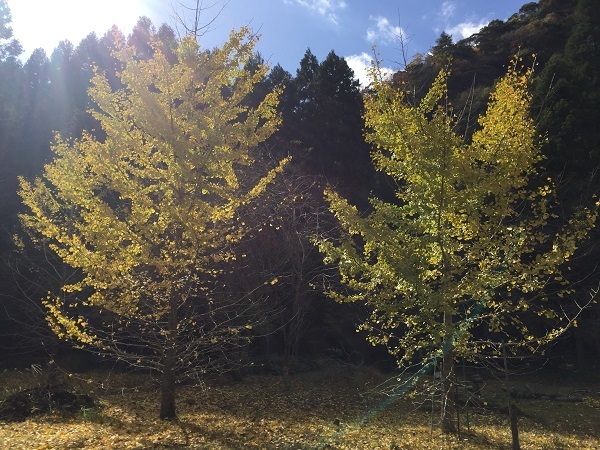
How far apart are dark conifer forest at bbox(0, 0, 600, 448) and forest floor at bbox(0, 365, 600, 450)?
8.2 inches

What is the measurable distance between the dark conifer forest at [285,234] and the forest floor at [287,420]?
8.2 inches

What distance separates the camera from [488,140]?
6.43m

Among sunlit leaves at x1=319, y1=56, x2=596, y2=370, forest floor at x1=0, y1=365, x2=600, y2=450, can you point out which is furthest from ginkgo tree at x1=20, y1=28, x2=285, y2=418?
sunlit leaves at x1=319, y1=56, x2=596, y2=370

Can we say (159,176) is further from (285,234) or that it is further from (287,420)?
(285,234)

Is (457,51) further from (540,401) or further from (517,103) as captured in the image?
(517,103)

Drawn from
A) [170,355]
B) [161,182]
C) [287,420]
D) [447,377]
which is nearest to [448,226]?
[447,377]

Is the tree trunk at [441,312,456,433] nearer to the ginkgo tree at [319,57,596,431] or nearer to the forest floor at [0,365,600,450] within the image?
the ginkgo tree at [319,57,596,431]

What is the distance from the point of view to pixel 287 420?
345 inches

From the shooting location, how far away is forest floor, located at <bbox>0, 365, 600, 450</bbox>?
6355 mm

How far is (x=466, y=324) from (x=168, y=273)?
424cm

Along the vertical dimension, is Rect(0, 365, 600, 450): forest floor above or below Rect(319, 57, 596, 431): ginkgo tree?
below

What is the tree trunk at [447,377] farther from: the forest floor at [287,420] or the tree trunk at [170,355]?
the tree trunk at [170,355]

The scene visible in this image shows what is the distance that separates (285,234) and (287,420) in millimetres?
5650

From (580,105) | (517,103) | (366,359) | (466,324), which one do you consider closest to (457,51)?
(580,105)
